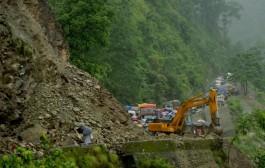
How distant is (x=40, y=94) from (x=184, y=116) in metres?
9.19

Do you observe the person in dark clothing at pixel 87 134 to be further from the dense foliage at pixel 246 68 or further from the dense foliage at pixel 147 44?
the dense foliage at pixel 246 68

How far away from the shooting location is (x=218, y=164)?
1606cm

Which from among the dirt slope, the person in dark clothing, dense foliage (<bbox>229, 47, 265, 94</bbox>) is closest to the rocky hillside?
the dirt slope

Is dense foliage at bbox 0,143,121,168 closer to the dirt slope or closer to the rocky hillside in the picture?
the dirt slope

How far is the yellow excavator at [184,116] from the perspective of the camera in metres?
19.1

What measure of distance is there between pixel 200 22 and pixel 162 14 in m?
21.6

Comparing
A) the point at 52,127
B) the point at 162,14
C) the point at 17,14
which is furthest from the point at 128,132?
the point at 162,14

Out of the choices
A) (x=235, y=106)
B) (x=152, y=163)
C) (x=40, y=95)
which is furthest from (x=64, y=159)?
(x=235, y=106)

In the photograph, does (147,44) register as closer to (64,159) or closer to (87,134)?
(87,134)

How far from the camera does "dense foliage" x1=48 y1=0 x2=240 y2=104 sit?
22078mm

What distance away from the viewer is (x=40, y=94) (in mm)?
12375

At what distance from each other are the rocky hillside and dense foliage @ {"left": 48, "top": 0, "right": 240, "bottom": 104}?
18.7 feet

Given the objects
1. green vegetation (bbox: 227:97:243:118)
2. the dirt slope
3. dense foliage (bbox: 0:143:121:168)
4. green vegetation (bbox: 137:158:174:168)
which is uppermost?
the dirt slope

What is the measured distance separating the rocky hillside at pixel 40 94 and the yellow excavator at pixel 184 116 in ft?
14.9
